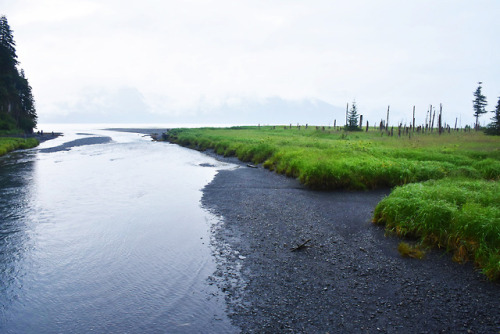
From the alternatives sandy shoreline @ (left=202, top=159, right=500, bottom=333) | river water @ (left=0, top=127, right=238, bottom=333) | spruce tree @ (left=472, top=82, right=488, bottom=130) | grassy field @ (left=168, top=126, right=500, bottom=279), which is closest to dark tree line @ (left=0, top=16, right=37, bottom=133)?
river water @ (left=0, top=127, right=238, bottom=333)

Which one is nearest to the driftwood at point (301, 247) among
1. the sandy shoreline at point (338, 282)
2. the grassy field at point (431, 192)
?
the sandy shoreline at point (338, 282)

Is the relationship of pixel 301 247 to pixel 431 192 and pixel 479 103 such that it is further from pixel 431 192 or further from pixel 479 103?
pixel 479 103

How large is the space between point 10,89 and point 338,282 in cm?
7713

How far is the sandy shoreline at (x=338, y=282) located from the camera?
19.7 ft

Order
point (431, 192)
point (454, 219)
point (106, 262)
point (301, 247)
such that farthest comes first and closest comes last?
point (431, 192)
point (301, 247)
point (106, 262)
point (454, 219)

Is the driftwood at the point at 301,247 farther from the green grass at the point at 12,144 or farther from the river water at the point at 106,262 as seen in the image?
the green grass at the point at 12,144

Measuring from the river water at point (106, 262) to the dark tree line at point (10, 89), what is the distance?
53214 millimetres

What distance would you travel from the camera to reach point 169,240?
10.7 m

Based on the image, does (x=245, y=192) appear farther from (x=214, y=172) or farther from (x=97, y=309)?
(x=97, y=309)

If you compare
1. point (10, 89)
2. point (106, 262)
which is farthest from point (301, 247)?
point (10, 89)

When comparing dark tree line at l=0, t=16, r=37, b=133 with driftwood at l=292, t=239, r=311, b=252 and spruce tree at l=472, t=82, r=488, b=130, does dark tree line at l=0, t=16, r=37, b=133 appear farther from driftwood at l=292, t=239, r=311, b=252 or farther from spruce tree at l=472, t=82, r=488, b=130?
spruce tree at l=472, t=82, r=488, b=130

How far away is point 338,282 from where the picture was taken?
7.44 m

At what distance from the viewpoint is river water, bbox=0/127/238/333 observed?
641 cm

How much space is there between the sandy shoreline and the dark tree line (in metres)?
64.6
